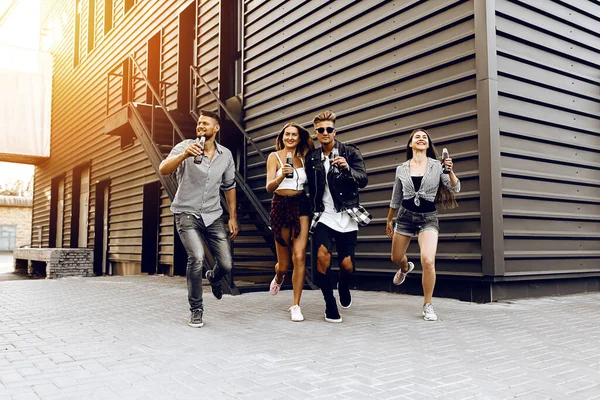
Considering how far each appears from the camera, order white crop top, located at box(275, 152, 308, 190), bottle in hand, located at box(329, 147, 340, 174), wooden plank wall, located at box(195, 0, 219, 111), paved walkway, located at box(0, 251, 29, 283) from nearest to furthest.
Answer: bottle in hand, located at box(329, 147, 340, 174) → white crop top, located at box(275, 152, 308, 190) → wooden plank wall, located at box(195, 0, 219, 111) → paved walkway, located at box(0, 251, 29, 283)

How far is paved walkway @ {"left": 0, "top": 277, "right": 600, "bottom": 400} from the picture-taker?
9.39 ft

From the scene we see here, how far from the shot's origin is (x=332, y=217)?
16.6 feet

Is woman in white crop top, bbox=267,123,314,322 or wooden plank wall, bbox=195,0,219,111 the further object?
wooden plank wall, bbox=195,0,219,111

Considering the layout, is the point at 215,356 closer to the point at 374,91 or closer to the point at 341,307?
the point at 341,307

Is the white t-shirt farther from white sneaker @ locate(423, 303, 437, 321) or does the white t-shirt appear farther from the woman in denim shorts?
white sneaker @ locate(423, 303, 437, 321)

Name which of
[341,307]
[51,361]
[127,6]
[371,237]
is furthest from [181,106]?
[51,361]

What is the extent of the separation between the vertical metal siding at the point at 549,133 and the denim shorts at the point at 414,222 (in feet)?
4.75

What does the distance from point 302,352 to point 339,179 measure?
1787 millimetres

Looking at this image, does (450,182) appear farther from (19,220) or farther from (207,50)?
(19,220)

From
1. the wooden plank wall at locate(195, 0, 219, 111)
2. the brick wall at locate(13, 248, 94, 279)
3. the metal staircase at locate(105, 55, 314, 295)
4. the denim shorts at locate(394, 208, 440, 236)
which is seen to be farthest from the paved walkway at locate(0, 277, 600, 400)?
the brick wall at locate(13, 248, 94, 279)

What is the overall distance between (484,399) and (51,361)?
2.62 meters

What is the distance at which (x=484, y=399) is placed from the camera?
8.80 feet

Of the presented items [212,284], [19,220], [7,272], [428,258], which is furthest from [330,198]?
[19,220]

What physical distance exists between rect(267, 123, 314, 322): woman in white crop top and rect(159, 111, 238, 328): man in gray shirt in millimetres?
464
